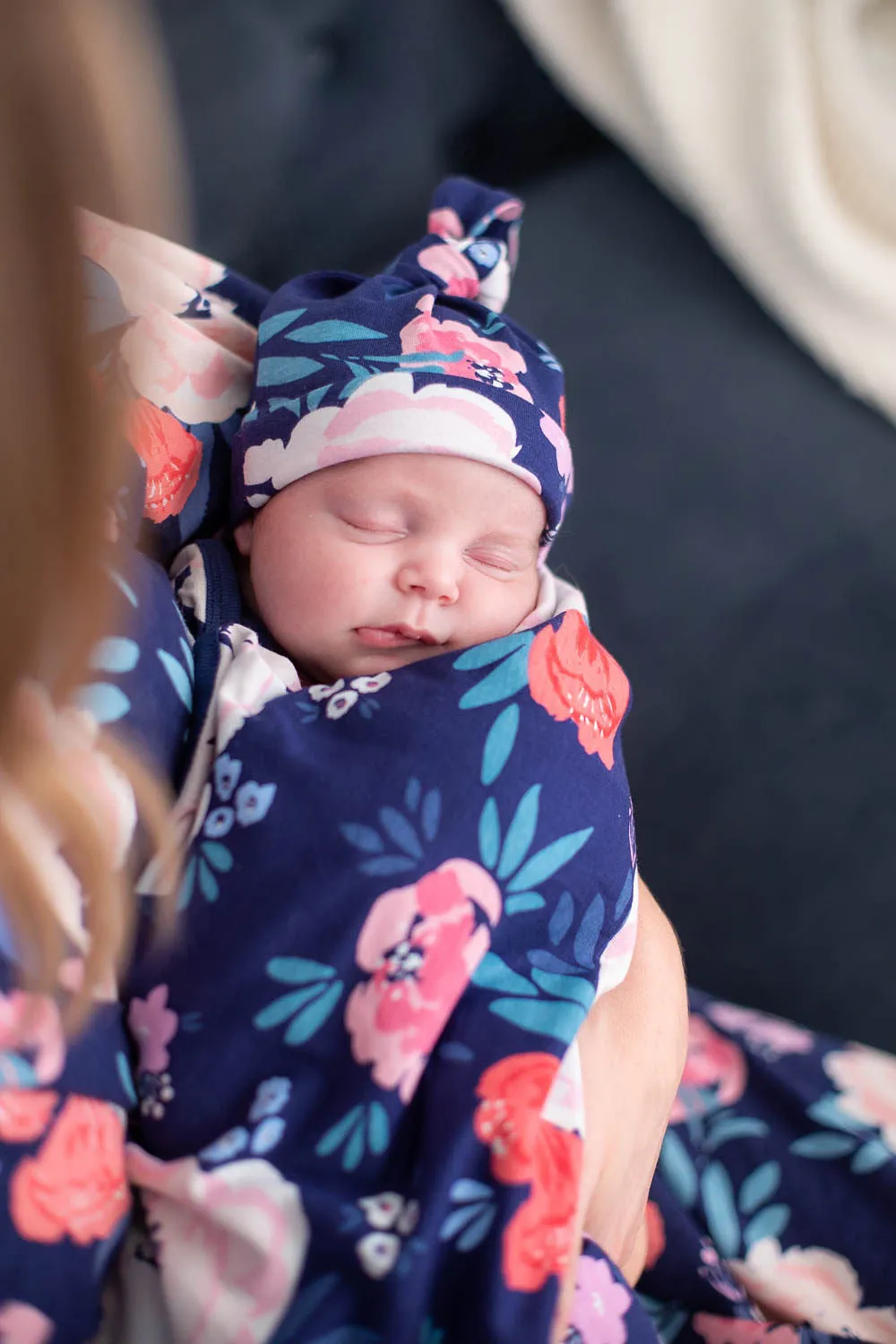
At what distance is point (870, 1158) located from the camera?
0.96 meters

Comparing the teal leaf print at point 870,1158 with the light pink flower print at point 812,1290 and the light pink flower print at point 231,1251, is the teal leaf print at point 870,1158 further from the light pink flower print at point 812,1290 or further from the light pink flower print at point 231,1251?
the light pink flower print at point 231,1251

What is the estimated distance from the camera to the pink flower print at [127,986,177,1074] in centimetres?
67

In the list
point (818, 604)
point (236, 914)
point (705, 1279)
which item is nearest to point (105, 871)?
point (236, 914)

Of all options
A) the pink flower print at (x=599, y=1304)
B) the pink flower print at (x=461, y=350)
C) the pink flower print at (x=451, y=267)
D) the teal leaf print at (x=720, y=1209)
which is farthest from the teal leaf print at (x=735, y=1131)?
the pink flower print at (x=451, y=267)

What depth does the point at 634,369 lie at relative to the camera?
1.38m

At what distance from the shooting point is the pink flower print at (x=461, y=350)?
876 mm

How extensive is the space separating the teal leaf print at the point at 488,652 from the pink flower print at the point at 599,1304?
0.37 meters

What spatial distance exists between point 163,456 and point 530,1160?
0.55m

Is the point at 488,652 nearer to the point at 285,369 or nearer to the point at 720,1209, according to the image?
the point at 285,369

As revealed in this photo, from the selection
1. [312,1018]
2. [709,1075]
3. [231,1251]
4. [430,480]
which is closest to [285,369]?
[430,480]

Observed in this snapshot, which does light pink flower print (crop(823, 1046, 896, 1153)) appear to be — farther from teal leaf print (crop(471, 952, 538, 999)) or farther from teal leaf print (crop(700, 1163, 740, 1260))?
teal leaf print (crop(471, 952, 538, 999))

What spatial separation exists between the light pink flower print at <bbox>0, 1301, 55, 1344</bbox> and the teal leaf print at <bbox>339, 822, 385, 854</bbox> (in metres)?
0.29

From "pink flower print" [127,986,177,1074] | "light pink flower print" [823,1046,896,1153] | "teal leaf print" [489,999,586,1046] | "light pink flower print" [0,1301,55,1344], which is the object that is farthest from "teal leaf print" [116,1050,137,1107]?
"light pink flower print" [823,1046,896,1153]

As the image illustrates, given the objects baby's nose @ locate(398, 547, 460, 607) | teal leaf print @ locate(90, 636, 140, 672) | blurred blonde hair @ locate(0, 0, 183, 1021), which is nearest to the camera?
blurred blonde hair @ locate(0, 0, 183, 1021)
